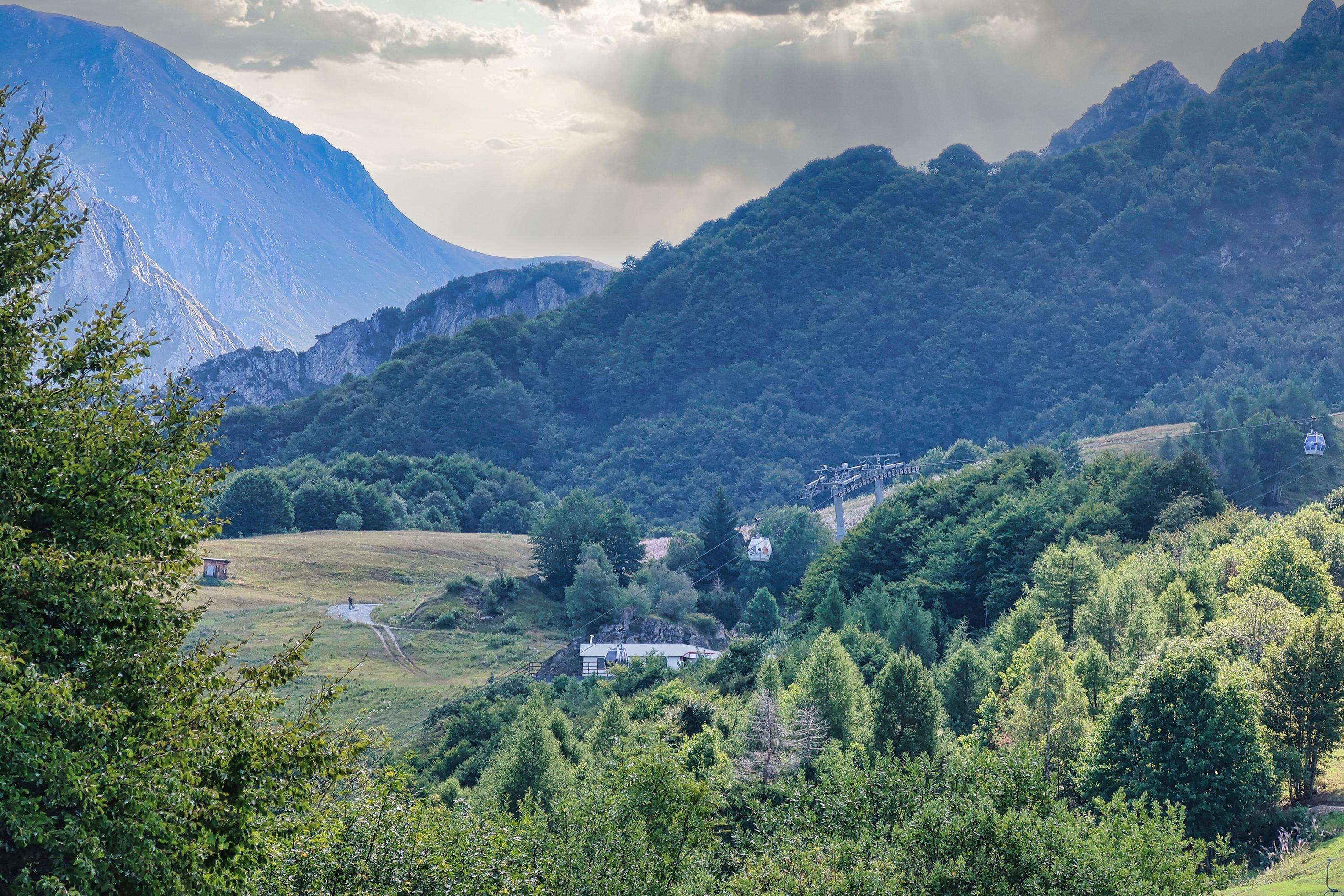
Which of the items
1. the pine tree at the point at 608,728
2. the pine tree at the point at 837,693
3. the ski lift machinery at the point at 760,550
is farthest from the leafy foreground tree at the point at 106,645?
the ski lift machinery at the point at 760,550

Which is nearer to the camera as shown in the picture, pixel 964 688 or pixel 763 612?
pixel 964 688

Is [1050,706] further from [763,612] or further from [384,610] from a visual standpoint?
[384,610]

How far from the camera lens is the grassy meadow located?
79.0 m

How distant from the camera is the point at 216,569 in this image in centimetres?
10244

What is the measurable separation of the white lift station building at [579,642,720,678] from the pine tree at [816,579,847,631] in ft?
41.3

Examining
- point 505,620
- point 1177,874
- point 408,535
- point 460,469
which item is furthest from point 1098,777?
point 460,469

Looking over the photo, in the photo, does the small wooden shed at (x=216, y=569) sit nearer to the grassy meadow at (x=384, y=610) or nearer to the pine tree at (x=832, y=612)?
the grassy meadow at (x=384, y=610)

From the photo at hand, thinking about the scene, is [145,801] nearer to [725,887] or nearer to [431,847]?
[431,847]

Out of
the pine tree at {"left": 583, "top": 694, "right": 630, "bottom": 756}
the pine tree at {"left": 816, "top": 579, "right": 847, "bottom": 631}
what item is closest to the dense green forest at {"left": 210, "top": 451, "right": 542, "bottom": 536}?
the pine tree at {"left": 816, "top": 579, "right": 847, "bottom": 631}

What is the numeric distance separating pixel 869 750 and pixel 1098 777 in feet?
29.5

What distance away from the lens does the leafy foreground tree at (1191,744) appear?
3272cm

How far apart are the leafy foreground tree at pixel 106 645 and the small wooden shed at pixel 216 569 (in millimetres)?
92961

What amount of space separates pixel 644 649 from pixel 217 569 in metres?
40.4

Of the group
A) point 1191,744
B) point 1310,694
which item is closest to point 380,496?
point 1310,694
